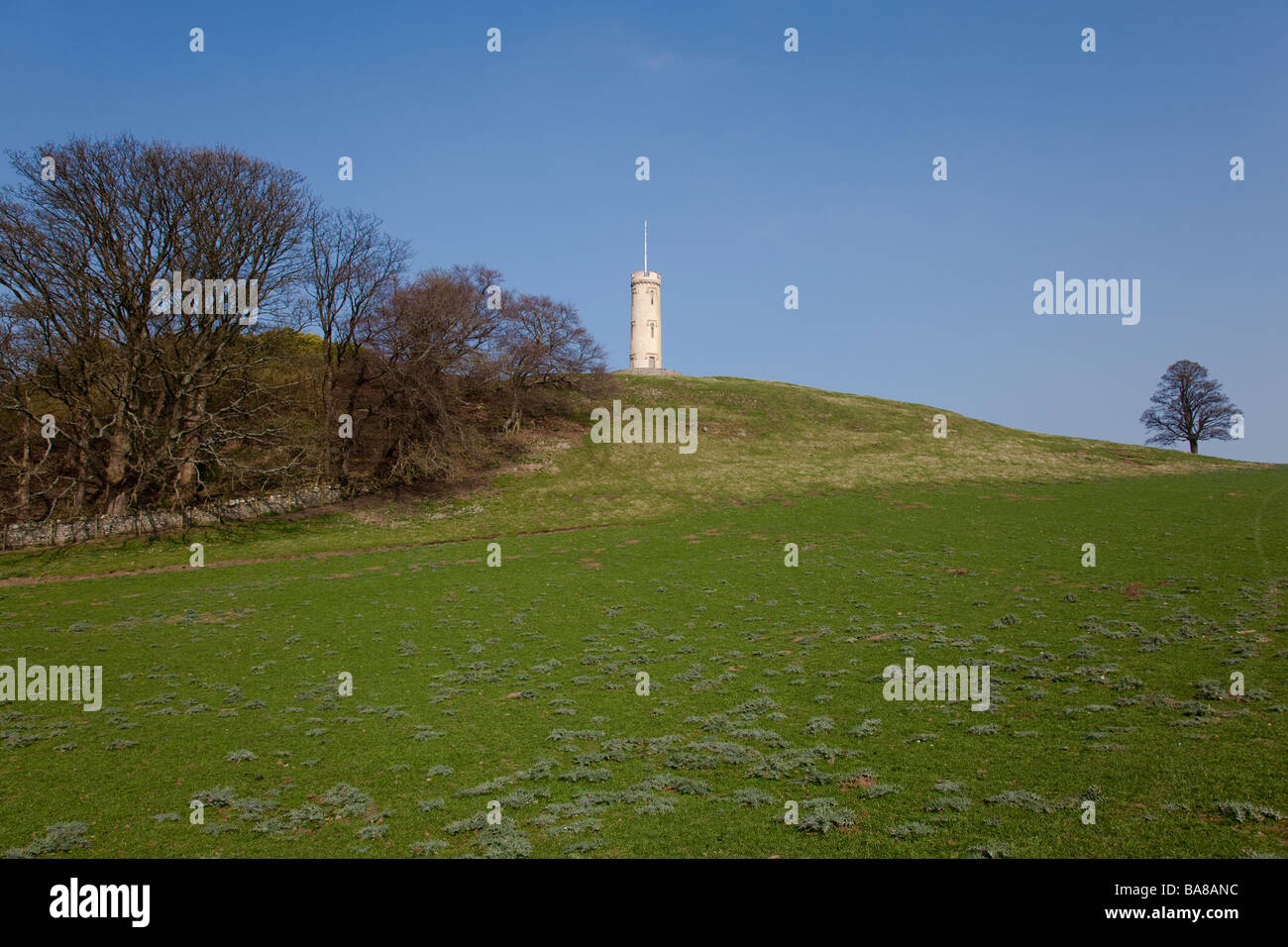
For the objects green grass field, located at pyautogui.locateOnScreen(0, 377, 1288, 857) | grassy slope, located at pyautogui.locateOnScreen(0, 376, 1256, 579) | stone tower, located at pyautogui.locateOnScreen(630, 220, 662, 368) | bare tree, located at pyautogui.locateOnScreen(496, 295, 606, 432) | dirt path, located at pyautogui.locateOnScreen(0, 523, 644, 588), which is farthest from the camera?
stone tower, located at pyautogui.locateOnScreen(630, 220, 662, 368)

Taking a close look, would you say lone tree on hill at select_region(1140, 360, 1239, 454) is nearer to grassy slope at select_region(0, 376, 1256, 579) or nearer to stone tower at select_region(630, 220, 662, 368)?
grassy slope at select_region(0, 376, 1256, 579)

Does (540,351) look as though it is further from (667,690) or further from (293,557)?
(667,690)

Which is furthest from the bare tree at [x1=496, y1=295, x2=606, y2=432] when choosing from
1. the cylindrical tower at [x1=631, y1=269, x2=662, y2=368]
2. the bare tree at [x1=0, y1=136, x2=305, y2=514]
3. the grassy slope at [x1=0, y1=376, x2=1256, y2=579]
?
the cylindrical tower at [x1=631, y1=269, x2=662, y2=368]

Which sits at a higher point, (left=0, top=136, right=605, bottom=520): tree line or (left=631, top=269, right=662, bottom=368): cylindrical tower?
(left=631, top=269, right=662, bottom=368): cylindrical tower

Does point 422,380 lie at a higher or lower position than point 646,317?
lower

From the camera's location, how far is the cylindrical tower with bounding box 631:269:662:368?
349 ft

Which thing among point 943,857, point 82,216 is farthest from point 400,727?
point 82,216

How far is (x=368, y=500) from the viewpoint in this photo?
49.8 meters

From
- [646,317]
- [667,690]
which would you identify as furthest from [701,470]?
[646,317]

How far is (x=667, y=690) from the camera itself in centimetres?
1806

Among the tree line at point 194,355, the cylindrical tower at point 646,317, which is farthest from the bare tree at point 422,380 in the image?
the cylindrical tower at point 646,317

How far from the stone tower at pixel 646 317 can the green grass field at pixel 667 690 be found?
218 feet

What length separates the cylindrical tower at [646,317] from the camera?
349ft
